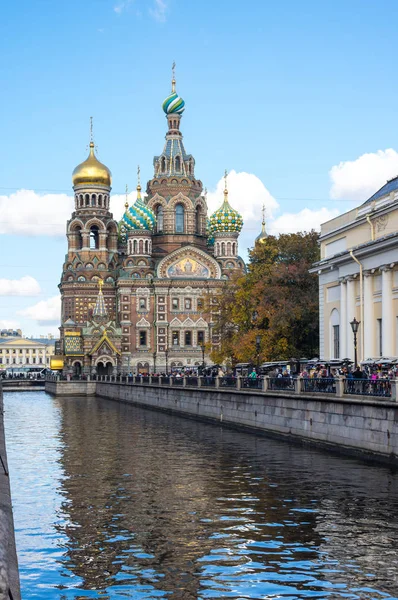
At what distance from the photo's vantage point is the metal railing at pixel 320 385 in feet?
102

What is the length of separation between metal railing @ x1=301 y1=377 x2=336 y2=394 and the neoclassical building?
6828mm

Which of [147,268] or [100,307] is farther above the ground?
[147,268]

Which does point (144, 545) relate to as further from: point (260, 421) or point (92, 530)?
point (260, 421)

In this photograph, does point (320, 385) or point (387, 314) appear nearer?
point (320, 385)

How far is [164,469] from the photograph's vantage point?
27.2 metres

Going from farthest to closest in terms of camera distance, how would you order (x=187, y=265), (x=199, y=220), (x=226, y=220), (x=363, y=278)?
1. (x=199, y=220)
2. (x=226, y=220)
3. (x=187, y=265)
4. (x=363, y=278)

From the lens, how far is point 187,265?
109062mm

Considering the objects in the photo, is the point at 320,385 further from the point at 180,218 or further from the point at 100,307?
the point at 180,218

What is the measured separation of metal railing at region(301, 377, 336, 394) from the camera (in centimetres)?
3124

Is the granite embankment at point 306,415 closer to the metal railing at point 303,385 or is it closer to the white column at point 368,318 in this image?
the metal railing at point 303,385

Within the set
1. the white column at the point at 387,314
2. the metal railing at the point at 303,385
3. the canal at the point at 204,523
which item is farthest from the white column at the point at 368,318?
the canal at the point at 204,523

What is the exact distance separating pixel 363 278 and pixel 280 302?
14627 millimetres

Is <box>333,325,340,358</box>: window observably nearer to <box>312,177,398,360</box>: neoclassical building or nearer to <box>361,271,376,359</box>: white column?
<box>312,177,398,360</box>: neoclassical building

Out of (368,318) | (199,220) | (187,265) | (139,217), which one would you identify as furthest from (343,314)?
(199,220)
